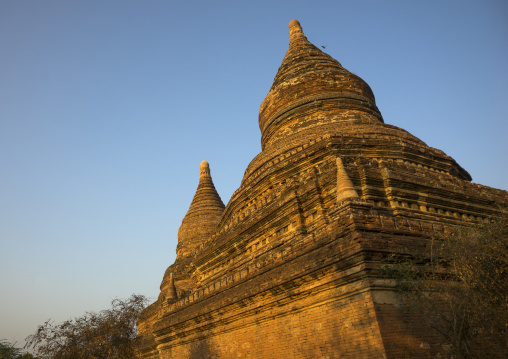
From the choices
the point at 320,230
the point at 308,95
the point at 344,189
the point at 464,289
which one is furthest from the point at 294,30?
the point at 464,289

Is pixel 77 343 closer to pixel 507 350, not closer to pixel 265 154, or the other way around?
pixel 265 154

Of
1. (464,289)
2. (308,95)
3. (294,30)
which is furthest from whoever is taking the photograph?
(294,30)

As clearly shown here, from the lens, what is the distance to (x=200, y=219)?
23859 millimetres

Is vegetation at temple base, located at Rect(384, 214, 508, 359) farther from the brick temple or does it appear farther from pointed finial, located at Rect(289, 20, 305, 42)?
pointed finial, located at Rect(289, 20, 305, 42)

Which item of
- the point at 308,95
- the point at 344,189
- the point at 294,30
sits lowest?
the point at 344,189

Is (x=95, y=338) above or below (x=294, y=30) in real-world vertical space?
below

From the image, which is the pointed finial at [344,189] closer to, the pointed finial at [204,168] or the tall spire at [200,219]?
the tall spire at [200,219]

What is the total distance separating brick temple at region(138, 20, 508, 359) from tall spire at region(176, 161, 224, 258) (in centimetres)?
709

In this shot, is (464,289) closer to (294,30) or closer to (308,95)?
(308,95)

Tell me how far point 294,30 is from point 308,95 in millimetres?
6552

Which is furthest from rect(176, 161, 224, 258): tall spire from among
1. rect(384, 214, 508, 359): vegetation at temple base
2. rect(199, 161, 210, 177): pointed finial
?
rect(384, 214, 508, 359): vegetation at temple base

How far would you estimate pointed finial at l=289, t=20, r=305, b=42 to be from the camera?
1939 centimetres

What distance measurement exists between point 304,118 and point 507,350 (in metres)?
10.1

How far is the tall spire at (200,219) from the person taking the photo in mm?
23078
